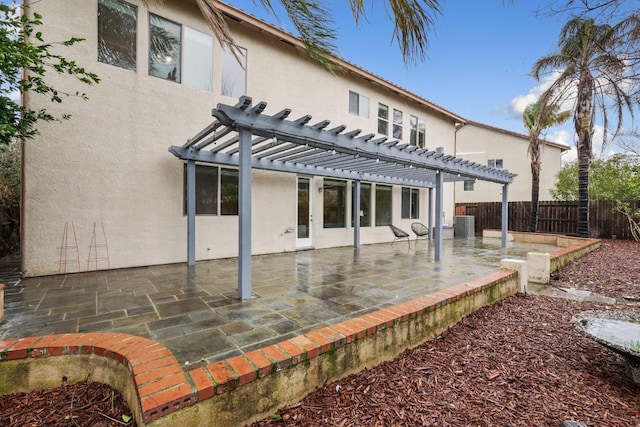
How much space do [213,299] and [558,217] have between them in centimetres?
1492

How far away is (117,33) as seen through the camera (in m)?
5.38

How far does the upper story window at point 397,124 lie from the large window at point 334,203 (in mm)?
3266

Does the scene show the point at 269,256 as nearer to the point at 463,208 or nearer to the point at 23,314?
the point at 23,314

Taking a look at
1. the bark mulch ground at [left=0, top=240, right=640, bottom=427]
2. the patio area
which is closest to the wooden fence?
the patio area

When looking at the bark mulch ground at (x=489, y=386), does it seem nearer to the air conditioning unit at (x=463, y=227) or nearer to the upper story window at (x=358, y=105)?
the upper story window at (x=358, y=105)

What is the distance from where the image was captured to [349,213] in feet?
30.4

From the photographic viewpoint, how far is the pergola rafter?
3713 millimetres

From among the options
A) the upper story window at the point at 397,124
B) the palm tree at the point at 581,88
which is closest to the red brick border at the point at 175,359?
the palm tree at the point at 581,88

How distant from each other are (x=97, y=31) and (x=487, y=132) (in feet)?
61.9

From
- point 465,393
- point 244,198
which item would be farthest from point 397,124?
point 465,393

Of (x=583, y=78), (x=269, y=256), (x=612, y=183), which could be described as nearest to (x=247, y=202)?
(x=269, y=256)

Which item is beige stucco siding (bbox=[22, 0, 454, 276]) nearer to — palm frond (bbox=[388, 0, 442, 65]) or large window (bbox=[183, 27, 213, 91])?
large window (bbox=[183, 27, 213, 91])

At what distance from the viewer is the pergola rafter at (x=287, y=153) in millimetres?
3713

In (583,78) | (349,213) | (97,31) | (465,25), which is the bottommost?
(349,213)
